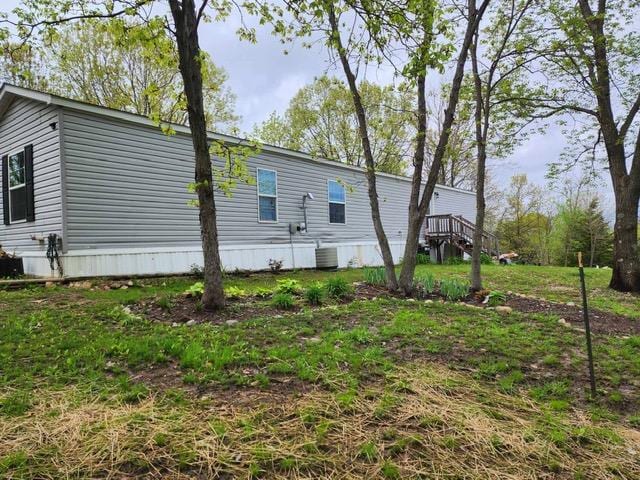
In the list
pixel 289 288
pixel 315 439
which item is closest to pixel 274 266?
pixel 289 288

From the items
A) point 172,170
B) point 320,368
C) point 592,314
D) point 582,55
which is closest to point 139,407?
point 320,368

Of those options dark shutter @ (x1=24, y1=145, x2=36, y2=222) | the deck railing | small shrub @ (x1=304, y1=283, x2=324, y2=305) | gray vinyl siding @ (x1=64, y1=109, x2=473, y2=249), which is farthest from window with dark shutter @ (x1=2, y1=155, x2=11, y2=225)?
the deck railing

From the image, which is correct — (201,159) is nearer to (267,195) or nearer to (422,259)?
(267,195)

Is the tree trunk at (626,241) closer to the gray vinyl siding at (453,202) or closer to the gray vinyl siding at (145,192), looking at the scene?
the gray vinyl siding at (145,192)

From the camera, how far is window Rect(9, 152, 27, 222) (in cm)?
793

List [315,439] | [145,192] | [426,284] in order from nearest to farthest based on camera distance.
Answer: [315,439] < [426,284] < [145,192]

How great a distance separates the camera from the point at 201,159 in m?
4.79

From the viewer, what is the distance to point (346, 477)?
1.71m

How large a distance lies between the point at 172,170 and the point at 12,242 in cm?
368

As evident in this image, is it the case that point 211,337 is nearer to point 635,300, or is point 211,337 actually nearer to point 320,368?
point 320,368

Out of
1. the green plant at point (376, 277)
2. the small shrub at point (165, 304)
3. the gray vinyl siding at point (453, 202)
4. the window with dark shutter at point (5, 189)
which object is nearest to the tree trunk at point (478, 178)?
the green plant at point (376, 277)

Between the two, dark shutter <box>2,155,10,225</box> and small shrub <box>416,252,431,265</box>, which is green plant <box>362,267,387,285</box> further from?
small shrub <box>416,252,431,265</box>

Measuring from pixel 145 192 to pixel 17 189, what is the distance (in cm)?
269

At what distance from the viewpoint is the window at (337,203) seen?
12.7 meters
